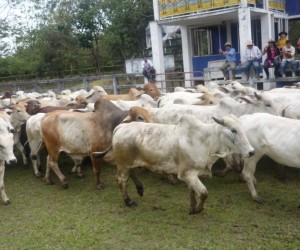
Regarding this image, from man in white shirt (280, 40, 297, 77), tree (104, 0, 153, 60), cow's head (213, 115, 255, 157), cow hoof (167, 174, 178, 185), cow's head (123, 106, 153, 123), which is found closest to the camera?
cow's head (213, 115, 255, 157)

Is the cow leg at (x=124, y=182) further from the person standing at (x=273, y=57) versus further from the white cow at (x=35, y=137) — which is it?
the person standing at (x=273, y=57)

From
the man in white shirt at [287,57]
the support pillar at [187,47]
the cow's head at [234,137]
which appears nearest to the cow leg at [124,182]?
the cow's head at [234,137]

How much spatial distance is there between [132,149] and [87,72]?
27.2 m

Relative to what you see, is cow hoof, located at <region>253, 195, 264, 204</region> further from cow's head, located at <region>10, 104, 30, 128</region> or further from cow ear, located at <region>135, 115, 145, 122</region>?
cow's head, located at <region>10, 104, 30, 128</region>

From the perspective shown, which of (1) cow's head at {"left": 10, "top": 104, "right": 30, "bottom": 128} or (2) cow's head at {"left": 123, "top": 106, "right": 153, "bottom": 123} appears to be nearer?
(2) cow's head at {"left": 123, "top": 106, "right": 153, "bottom": 123}

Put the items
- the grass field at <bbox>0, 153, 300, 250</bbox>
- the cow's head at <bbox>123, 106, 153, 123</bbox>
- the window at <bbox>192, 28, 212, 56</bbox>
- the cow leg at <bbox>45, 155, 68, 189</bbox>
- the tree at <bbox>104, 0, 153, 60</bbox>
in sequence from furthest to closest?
the tree at <bbox>104, 0, 153, 60</bbox> → the window at <bbox>192, 28, 212, 56</bbox> → the cow leg at <bbox>45, 155, 68, 189</bbox> → the cow's head at <bbox>123, 106, 153, 123</bbox> → the grass field at <bbox>0, 153, 300, 250</bbox>

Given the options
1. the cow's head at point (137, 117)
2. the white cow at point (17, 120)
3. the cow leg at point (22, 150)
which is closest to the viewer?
the cow's head at point (137, 117)

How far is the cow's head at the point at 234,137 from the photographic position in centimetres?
499

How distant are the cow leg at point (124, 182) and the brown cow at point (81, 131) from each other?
969 millimetres

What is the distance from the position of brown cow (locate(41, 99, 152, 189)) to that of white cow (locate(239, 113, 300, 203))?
177 centimetres

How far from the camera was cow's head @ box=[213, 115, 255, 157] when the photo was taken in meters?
4.99

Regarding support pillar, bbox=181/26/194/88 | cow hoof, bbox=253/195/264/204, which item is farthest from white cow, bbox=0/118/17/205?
support pillar, bbox=181/26/194/88

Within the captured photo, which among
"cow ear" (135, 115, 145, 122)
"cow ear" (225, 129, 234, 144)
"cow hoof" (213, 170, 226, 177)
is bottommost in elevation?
"cow hoof" (213, 170, 226, 177)

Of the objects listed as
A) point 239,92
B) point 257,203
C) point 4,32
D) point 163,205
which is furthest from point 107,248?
point 4,32
